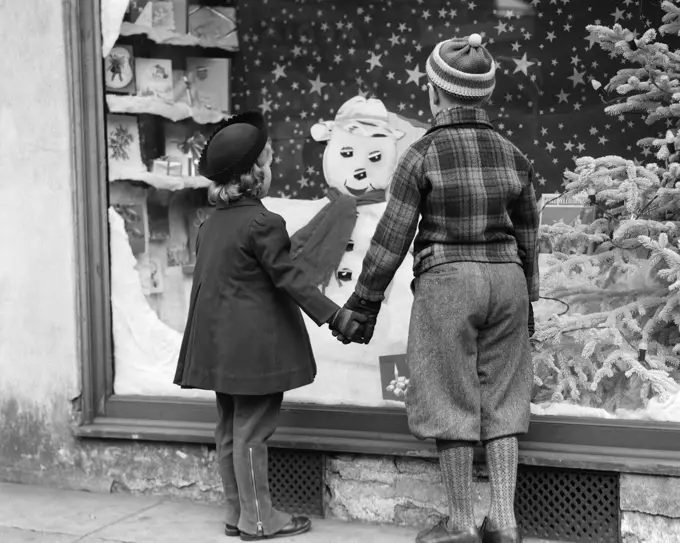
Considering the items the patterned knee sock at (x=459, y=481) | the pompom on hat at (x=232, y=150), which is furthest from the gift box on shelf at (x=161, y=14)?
the patterned knee sock at (x=459, y=481)

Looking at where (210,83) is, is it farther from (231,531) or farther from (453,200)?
(231,531)

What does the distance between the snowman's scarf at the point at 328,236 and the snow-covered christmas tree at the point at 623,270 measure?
1.11 m

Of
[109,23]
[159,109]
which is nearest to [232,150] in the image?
[109,23]

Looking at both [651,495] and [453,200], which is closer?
[453,200]

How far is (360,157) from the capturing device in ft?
16.4

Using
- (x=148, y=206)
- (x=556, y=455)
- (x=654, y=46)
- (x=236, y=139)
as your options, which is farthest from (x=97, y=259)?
(x=654, y=46)

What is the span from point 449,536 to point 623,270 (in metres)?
1.35

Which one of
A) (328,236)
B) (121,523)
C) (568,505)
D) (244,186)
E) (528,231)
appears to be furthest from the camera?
(328,236)

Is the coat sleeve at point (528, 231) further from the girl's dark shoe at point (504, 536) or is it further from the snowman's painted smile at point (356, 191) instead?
the snowman's painted smile at point (356, 191)

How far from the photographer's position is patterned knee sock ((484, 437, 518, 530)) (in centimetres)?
359

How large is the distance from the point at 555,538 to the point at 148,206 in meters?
2.64

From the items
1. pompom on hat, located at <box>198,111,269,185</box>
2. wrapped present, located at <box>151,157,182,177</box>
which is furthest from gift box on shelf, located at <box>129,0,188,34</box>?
pompom on hat, located at <box>198,111,269,185</box>

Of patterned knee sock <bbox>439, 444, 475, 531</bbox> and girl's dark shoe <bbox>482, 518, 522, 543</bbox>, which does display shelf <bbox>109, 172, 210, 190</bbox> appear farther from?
girl's dark shoe <bbox>482, 518, 522, 543</bbox>

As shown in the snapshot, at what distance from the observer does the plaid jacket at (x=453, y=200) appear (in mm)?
3541
